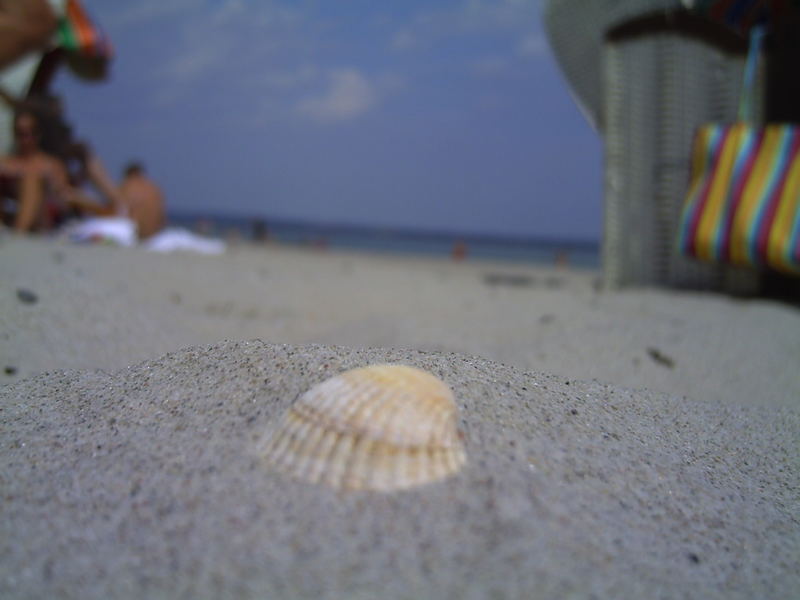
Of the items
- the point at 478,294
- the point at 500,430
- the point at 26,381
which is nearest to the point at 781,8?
the point at 478,294

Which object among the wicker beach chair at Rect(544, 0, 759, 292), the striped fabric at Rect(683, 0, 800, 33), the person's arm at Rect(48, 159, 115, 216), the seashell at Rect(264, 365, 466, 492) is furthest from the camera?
the person's arm at Rect(48, 159, 115, 216)

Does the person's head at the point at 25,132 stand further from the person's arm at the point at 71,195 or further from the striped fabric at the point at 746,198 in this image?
the striped fabric at the point at 746,198

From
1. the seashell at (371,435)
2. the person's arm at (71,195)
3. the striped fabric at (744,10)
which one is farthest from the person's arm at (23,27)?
the seashell at (371,435)

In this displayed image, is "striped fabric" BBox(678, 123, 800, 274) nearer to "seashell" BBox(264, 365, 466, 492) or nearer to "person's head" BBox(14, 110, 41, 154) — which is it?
"seashell" BBox(264, 365, 466, 492)

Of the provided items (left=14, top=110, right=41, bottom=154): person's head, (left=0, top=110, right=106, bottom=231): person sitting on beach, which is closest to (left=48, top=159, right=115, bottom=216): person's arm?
(left=0, top=110, right=106, bottom=231): person sitting on beach

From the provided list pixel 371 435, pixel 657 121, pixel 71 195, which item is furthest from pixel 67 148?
pixel 371 435

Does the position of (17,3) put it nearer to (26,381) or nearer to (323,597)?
(26,381)

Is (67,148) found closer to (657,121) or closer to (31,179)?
(31,179)
